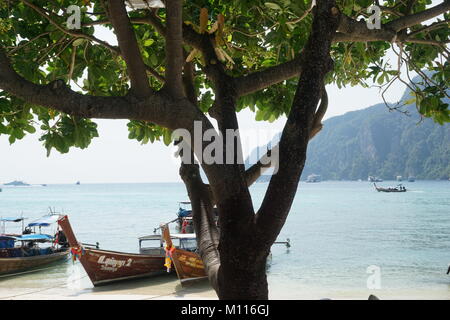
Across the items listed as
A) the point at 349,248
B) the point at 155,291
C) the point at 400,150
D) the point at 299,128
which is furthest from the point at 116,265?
the point at 400,150

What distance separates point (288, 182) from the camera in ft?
7.21

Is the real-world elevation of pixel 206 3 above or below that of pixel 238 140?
above

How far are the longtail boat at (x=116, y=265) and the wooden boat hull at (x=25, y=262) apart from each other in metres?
5.04

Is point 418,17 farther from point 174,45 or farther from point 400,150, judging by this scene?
point 400,150

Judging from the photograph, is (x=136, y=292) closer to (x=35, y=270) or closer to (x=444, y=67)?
(x=35, y=270)

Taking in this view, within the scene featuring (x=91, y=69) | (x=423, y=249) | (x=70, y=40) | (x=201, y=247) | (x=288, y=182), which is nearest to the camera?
(x=288, y=182)

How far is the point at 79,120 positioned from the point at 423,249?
33422 mm

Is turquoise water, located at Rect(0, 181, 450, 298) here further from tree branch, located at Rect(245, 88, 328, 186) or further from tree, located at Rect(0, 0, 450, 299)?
tree branch, located at Rect(245, 88, 328, 186)

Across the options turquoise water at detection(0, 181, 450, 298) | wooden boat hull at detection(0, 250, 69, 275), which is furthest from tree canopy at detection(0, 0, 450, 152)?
wooden boat hull at detection(0, 250, 69, 275)

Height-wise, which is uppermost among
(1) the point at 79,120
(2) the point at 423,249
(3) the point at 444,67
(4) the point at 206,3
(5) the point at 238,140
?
(4) the point at 206,3

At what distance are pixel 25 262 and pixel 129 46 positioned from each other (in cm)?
2327

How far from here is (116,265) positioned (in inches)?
752
